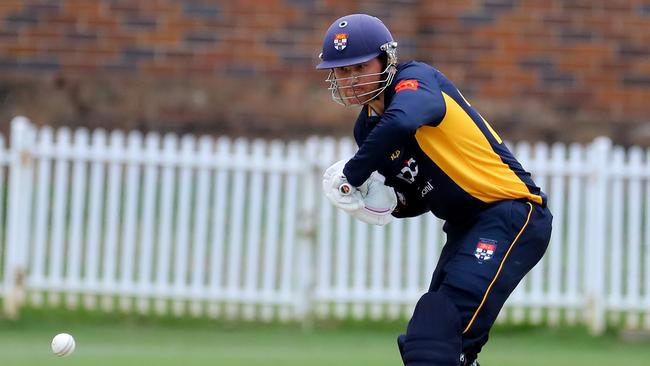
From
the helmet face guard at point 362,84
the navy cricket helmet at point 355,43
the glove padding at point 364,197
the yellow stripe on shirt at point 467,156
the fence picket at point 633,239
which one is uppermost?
the navy cricket helmet at point 355,43

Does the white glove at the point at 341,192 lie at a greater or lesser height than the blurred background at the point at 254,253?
greater

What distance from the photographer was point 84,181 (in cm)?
1016

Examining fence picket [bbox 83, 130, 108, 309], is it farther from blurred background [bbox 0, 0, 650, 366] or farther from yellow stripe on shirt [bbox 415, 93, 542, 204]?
yellow stripe on shirt [bbox 415, 93, 542, 204]

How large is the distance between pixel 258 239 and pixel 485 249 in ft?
15.5

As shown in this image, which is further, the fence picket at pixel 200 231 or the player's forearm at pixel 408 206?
the fence picket at pixel 200 231

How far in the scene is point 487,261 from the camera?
5559 mm

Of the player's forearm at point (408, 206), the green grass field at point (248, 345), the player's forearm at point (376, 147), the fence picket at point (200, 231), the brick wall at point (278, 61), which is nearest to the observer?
the player's forearm at point (376, 147)

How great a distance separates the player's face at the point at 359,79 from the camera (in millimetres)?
5656

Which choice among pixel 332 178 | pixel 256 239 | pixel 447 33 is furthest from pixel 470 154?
pixel 447 33

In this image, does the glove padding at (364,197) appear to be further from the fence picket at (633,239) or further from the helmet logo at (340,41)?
the fence picket at (633,239)

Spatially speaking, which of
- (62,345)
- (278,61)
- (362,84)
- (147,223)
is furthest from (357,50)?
(278,61)

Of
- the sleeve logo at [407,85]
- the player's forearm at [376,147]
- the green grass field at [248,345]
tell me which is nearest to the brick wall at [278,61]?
the green grass field at [248,345]

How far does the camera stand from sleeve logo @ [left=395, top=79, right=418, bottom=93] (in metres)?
5.52

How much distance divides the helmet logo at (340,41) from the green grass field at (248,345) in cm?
330
